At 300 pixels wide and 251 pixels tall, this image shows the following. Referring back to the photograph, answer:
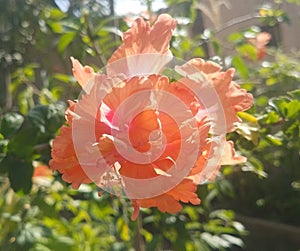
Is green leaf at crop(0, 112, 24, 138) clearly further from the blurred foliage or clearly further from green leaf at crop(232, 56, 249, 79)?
green leaf at crop(232, 56, 249, 79)

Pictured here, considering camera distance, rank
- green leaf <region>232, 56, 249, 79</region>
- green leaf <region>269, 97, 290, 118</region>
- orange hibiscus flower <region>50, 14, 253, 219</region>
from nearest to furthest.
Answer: orange hibiscus flower <region>50, 14, 253, 219</region>, green leaf <region>269, 97, 290, 118</region>, green leaf <region>232, 56, 249, 79</region>

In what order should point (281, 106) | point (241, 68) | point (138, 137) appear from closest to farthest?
point (138, 137) < point (281, 106) < point (241, 68)

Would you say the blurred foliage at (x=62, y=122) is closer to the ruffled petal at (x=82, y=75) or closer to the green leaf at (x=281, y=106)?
the green leaf at (x=281, y=106)

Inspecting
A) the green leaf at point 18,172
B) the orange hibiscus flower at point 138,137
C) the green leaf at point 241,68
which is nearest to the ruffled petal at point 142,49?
the orange hibiscus flower at point 138,137

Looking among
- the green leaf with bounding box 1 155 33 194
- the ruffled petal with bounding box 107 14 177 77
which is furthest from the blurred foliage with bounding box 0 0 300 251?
the ruffled petal with bounding box 107 14 177 77

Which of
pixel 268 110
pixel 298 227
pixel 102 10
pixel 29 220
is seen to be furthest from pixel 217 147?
pixel 298 227

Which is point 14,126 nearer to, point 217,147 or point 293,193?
point 217,147

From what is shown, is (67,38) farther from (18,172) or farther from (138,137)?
(138,137)

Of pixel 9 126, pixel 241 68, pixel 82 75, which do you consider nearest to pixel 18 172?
pixel 9 126
